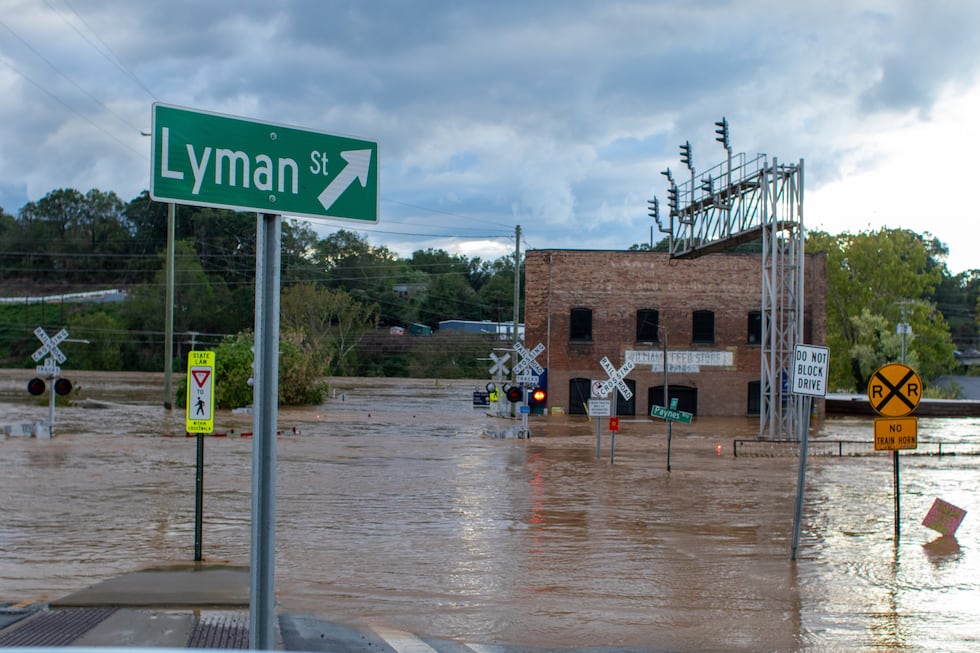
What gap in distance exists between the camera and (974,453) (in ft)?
100

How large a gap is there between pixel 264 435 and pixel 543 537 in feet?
35.2

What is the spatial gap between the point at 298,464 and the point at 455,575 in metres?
13.3

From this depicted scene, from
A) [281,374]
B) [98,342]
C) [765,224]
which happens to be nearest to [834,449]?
[765,224]

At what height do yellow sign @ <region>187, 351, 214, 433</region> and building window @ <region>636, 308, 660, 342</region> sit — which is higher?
building window @ <region>636, 308, 660, 342</region>

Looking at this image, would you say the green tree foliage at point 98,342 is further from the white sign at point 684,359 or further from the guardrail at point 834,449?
the guardrail at point 834,449

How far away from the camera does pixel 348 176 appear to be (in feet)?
13.9

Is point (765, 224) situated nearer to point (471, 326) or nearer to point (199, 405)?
point (199, 405)

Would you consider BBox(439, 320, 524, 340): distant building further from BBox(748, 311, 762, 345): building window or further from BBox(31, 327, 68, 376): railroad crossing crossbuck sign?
BBox(31, 327, 68, 376): railroad crossing crossbuck sign

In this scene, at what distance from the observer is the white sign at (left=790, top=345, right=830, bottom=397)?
12.9 meters

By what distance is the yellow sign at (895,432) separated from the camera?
13312 mm

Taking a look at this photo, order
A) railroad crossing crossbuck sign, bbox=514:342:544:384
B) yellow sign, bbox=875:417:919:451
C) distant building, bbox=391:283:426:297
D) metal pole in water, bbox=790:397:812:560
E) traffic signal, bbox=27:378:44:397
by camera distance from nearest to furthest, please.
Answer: metal pole in water, bbox=790:397:812:560
yellow sign, bbox=875:417:919:451
traffic signal, bbox=27:378:44:397
railroad crossing crossbuck sign, bbox=514:342:544:384
distant building, bbox=391:283:426:297

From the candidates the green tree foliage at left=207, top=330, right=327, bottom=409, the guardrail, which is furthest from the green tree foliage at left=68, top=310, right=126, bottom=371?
the guardrail

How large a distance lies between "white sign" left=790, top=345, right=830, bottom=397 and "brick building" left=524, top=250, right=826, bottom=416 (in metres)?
34.2

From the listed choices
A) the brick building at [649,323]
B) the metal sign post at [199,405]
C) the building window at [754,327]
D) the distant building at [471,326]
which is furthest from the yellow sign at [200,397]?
the distant building at [471,326]
